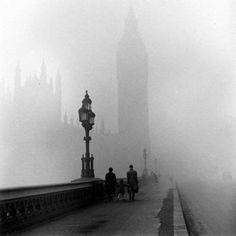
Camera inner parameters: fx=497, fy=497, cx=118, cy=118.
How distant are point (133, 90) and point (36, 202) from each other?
5984 inches

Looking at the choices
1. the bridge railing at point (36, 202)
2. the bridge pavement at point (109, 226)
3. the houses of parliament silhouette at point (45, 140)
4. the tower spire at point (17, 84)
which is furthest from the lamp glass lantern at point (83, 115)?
the tower spire at point (17, 84)

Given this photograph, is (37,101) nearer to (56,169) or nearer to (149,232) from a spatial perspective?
(56,169)

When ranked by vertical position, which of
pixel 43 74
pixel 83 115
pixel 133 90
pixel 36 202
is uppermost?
pixel 133 90

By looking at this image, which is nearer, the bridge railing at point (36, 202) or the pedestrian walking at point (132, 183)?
the bridge railing at point (36, 202)

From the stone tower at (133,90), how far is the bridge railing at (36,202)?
13991 centimetres

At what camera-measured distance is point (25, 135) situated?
86.1m

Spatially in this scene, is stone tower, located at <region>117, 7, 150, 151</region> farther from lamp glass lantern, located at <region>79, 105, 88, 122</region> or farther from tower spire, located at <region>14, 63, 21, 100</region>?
lamp glass lantern, located at <region>79, 105, 88, 122</region>

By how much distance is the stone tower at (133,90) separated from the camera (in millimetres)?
159875

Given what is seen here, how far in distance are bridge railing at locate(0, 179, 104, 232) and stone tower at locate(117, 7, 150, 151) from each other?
140m

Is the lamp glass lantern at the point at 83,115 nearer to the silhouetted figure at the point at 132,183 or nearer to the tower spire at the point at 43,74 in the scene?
the silhouetted figure at the point at 132,183

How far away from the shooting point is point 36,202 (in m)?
12.2

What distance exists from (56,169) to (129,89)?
69.9 m

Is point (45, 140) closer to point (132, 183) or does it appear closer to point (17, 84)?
point (17, 84)

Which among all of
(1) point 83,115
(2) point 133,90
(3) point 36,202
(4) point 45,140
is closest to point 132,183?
(1) point 83,115
